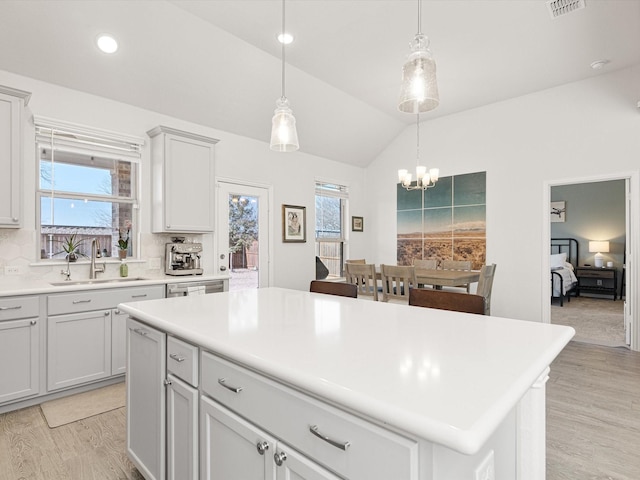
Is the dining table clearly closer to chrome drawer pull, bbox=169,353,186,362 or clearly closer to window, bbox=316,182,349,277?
window, bbox=316,182,349,277

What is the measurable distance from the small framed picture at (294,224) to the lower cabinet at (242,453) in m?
3.97

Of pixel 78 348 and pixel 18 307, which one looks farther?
pixel 78 348

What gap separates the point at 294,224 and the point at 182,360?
4.00 m

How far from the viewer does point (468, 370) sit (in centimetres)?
96

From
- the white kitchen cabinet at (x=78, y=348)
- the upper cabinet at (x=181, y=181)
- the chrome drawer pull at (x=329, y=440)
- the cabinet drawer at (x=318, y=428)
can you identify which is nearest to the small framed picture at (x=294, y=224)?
the upper cabinet at (x=181, y=181)

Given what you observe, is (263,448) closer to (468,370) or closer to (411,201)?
(468,370)

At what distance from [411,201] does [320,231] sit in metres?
1.60

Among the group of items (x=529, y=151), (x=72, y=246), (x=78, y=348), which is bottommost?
(x=78, y=348)

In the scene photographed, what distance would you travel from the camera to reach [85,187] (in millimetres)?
3656

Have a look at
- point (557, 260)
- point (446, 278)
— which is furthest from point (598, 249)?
point (446, 278)

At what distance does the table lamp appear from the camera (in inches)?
291

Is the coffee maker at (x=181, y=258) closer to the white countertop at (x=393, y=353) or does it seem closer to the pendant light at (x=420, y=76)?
the white countertop at (x=393, y=353)

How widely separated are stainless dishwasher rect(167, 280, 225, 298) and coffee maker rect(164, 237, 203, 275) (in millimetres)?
242

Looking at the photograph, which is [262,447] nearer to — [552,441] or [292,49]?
[552,441]
